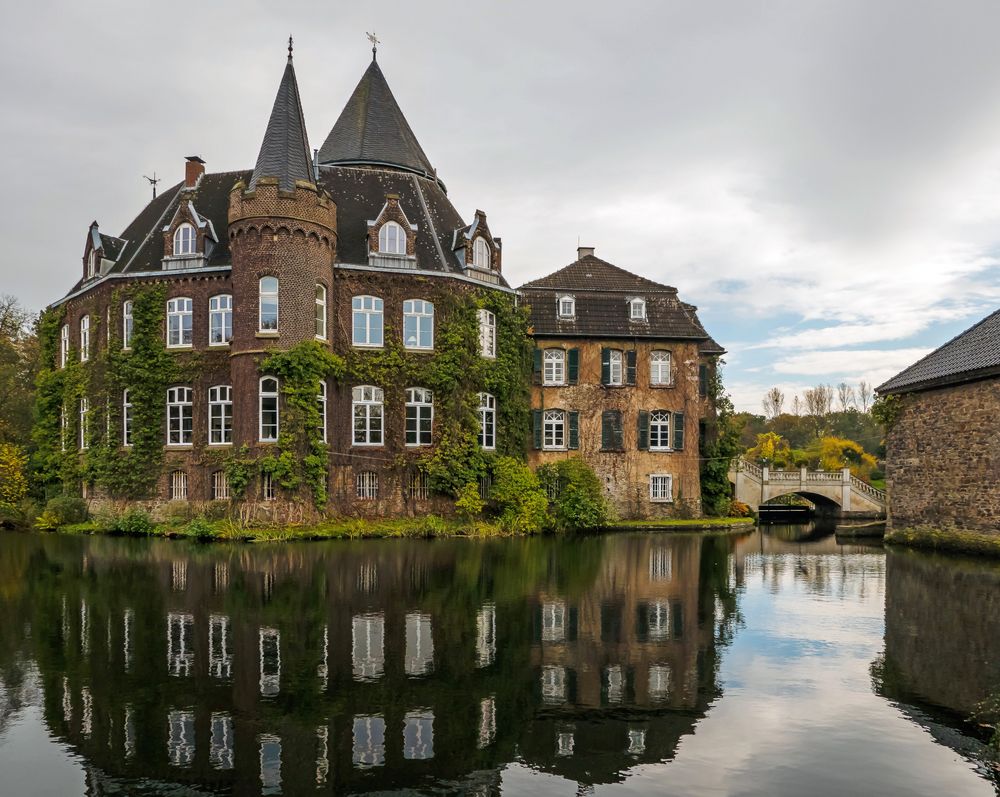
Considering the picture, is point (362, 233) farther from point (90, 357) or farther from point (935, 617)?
point (935, 617)

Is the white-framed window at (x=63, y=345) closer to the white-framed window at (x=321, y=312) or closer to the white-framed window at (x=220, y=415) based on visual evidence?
the white-framed window at (x=220, y=415)

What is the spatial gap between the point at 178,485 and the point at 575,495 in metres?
15.3

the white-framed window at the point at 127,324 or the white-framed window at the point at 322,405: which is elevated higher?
the white-framed window at the point at 127,324

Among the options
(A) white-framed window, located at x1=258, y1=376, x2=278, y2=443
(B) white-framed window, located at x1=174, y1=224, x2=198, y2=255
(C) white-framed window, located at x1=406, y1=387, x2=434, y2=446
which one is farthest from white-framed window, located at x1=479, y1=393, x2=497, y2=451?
(B) white-framed window, located at x1=174, y1=224, x2=198, y2=255

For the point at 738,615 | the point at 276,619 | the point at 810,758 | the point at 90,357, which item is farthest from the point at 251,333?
the point at 810,758

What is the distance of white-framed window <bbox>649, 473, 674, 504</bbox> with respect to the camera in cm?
3747

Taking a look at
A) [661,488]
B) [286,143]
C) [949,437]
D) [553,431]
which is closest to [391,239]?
[286,143]

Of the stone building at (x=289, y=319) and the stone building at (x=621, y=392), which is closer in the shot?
the stone building at (x=289, y=319)

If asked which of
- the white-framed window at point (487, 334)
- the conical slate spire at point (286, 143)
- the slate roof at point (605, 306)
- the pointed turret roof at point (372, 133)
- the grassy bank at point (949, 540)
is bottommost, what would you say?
the grassy bank at point (949, 540)

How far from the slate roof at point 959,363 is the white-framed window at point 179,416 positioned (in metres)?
25.1

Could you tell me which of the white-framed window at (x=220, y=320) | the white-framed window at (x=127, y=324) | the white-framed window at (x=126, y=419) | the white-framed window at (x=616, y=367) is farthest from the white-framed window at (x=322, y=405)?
the white-framed window at (x=616, y=367)

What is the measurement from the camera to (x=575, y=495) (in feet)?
113

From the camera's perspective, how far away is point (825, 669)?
11.3m

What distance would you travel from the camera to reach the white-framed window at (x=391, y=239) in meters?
32.5
